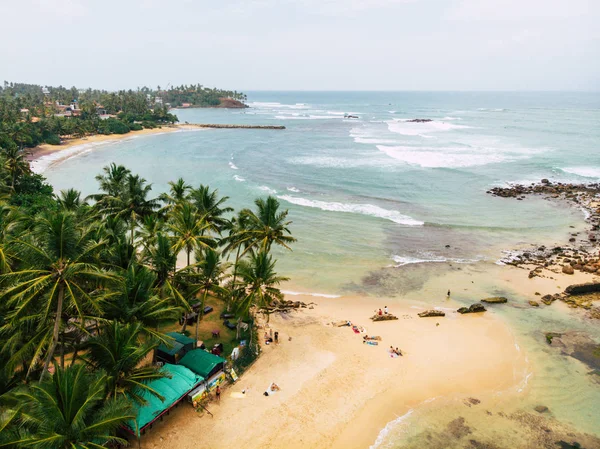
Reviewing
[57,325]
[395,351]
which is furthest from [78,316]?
[395,351]

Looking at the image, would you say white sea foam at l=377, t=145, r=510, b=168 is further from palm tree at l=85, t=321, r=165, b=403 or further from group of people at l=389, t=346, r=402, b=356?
palm tree at l=85, t=321, r=165, b=403

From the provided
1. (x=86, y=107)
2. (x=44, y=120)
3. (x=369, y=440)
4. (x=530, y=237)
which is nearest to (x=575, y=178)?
(x=530, y=237)

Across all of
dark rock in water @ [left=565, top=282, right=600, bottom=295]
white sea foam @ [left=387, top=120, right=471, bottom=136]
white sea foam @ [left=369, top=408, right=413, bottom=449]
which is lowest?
white sea foam @ [left=369, top=408, right=413, bottom=449]

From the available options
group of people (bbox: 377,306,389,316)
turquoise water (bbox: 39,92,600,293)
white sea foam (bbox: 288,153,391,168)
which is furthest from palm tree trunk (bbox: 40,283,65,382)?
white sea foam (bbox: 288,153,391,168)

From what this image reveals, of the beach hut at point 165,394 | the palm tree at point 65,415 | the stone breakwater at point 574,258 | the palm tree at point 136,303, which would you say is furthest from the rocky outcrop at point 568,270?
the palm tree at point 65,415

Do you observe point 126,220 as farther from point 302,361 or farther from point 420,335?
point 420,335

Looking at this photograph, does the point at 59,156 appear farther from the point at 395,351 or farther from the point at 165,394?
the point at 395,351
